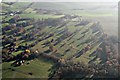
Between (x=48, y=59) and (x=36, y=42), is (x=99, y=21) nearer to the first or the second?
(x=36, y=42)

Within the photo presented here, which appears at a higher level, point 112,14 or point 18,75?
point 112,14

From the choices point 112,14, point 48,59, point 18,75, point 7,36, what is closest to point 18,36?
point 7,36

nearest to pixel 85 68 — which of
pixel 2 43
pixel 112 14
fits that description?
pixel 2 43

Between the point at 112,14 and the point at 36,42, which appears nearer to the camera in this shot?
the point at 36,42

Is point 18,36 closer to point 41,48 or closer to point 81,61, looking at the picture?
point 41,48

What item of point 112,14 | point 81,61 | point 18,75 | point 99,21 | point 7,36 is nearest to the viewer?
point 18,75

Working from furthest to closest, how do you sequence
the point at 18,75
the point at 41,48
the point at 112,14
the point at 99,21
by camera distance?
the point at 112,14, the point at 99,21, the point at 41,48, the point at 18,75
